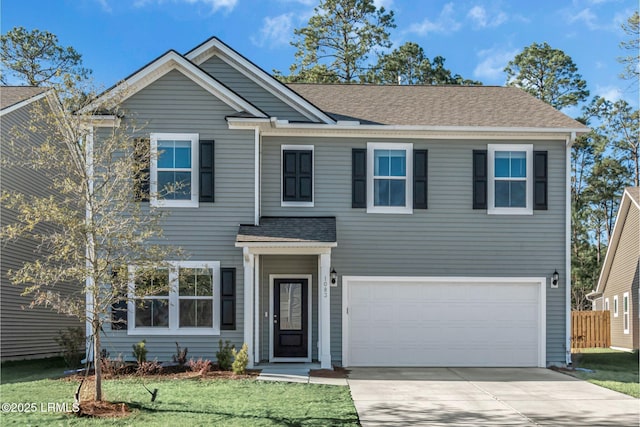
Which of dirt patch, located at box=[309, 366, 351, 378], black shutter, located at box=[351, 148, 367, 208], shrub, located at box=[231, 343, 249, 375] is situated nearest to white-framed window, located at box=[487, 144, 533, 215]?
black shutter, located at box=[351, 148, 367, 208]

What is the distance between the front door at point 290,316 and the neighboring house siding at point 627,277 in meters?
12.3

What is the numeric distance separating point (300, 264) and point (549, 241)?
596cm

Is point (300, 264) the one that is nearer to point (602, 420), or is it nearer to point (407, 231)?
point (407, 231)

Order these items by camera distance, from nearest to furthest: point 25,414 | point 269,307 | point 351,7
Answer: point 25,414, point 269,307, point 351,7

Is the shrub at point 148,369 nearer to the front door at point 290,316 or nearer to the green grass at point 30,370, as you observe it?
the green grass at point 30,370

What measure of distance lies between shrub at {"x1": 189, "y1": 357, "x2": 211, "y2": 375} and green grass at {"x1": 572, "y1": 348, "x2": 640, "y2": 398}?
25.3 ft

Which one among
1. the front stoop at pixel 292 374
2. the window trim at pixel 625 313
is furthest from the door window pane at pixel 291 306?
the window trim at pixel 625 313

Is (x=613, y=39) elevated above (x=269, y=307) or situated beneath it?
elevated above

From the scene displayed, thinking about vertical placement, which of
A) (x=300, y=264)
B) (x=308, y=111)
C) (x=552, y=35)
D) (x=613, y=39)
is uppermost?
(x=552, y=35)

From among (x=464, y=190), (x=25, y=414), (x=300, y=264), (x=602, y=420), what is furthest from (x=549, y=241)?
(x=25, y=414)

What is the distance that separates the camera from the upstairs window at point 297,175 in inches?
662

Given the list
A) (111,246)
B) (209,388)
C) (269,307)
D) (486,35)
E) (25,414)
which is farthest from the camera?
(486,35)

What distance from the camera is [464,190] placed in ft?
55.6

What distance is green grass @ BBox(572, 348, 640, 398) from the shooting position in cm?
1371
